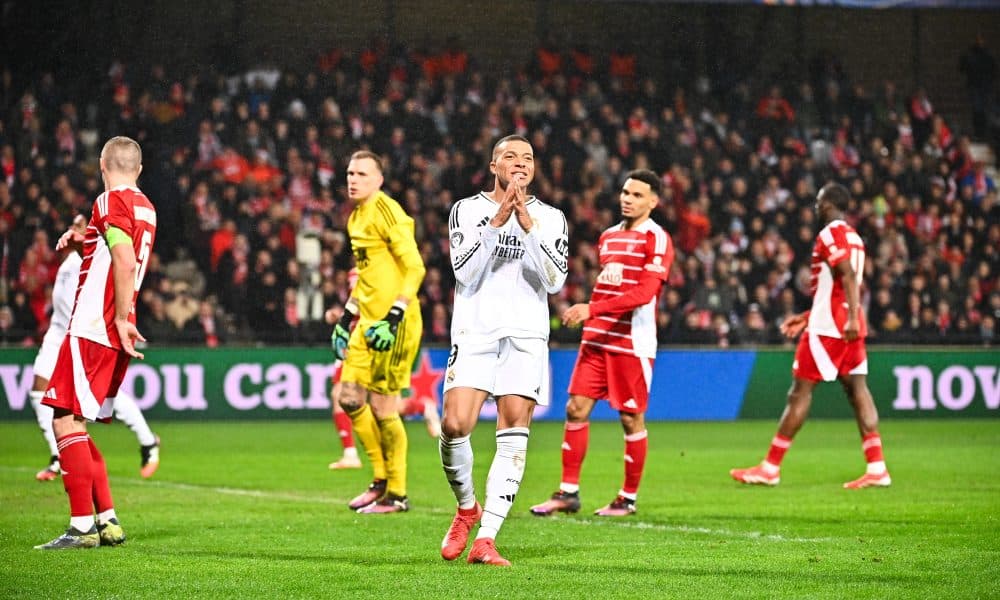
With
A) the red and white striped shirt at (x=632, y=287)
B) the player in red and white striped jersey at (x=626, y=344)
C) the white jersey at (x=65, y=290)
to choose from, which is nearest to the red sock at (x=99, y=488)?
the player in red and white striped jersey at (x=626, y=344)

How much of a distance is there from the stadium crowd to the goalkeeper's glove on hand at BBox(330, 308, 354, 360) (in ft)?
30.8

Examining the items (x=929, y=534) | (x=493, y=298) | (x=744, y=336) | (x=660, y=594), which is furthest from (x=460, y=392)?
(x=744, y=336)

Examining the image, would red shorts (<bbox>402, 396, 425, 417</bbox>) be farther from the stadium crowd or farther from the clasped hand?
the clasped hand

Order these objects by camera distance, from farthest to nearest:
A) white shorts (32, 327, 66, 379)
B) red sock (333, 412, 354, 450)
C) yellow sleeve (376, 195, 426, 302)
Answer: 1. red sock (333, 412, 354, 450)
2. white shorts (32, 327, 66, 379)
3. yellow sleeve (376, 195, 426, 302)

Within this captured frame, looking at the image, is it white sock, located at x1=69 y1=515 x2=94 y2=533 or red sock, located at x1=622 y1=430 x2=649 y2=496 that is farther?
red sock, located at x1=622 y1=430 x2=649 y2=496

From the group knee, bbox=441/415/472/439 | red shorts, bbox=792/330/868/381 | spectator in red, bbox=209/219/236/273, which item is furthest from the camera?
spectator in red, bbox=209/219/236/273

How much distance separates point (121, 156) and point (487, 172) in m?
17.2

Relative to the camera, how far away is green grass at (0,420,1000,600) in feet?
22.4

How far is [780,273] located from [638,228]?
14.0 m

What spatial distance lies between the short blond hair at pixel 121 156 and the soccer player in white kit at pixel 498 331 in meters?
1.91

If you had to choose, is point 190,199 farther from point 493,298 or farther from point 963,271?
point 493,298

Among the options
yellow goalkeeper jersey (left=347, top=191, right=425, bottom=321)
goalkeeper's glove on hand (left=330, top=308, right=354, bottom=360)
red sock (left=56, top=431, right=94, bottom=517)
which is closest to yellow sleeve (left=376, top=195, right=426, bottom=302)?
yellow goalkeeper jersey (left=347, top=191, right=425, bottom=321)

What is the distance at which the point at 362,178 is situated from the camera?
10.4 metres

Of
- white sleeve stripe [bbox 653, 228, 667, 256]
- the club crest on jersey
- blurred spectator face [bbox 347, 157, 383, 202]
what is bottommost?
the club crest on jersey
